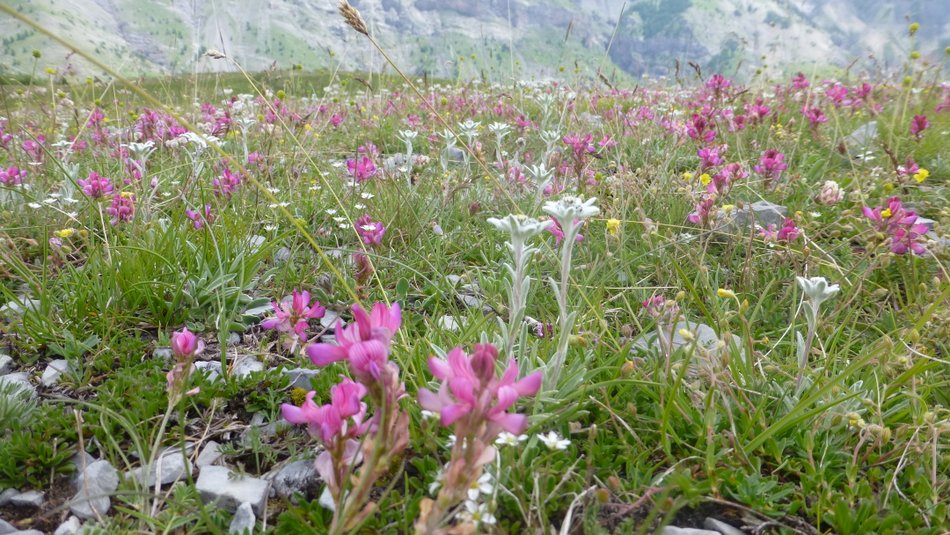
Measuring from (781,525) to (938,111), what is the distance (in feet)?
25.9

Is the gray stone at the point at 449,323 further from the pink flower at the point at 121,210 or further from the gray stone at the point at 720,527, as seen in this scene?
the pink flower at the point at 121,210

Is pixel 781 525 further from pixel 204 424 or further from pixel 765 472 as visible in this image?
pixel 204 424

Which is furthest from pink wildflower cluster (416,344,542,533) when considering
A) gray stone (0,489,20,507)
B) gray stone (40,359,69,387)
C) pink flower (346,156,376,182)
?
pink flower (346,156,376,182)

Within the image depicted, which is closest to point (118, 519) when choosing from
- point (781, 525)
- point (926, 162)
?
point (781, 525)

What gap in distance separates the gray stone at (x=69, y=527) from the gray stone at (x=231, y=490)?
0.31 m

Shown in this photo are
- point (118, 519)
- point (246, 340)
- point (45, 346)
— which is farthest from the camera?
point (246, 340)

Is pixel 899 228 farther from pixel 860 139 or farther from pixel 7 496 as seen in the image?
pixel 860 139

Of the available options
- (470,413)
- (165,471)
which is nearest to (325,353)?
(470,413)

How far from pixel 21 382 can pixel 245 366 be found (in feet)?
2.69

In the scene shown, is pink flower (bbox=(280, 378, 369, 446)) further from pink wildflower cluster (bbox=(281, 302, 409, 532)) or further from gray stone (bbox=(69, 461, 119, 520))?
gray stone (bbox=(69, 461, 119, 520))

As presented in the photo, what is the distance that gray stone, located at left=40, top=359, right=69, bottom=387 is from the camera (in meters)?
2.20

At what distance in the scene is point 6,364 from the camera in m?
2.31

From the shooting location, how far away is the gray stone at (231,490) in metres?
1.65

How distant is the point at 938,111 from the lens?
696cm
